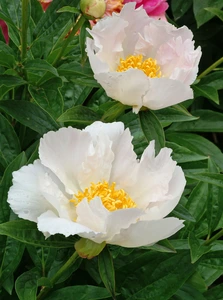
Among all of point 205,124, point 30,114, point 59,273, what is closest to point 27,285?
point 59,273

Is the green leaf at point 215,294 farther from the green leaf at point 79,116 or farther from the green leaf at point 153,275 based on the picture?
the green leaf at point 79,116

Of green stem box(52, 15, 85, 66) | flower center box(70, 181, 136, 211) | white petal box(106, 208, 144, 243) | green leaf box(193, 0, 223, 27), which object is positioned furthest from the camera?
green leaf box(193, 0, 223, 27)

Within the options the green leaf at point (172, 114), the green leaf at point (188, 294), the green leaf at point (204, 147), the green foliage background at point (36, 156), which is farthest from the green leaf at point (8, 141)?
the green leaf at point (204, 147)

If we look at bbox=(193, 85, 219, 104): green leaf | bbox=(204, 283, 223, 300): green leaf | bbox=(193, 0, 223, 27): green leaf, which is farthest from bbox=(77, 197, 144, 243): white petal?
bbox=(193, 0, 223, 27): green leaf

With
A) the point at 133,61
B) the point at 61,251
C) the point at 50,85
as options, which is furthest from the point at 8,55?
the point at 61,251

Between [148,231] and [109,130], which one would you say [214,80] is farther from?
[148,231]

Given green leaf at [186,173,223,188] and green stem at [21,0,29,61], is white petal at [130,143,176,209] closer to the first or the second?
green leaf at [186,173,223,188]
